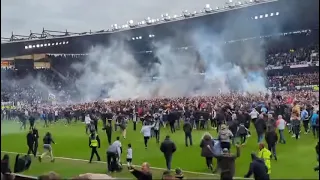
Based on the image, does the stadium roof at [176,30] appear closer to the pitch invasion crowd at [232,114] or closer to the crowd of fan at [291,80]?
the pitch invasion crowd at [232,114]

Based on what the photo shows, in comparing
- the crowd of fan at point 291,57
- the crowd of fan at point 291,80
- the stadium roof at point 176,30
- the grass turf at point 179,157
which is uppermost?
the stadium roof at point 176,30

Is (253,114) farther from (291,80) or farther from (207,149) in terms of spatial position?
(207,149)

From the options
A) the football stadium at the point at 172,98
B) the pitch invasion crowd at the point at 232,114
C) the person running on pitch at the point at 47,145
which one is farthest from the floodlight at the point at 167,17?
the person running on pitch at the point at 47,145

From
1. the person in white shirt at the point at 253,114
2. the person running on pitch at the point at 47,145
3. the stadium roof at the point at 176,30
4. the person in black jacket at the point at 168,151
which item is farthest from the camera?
the stadium roof at the point at 176,30

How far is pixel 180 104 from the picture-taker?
1235 inches

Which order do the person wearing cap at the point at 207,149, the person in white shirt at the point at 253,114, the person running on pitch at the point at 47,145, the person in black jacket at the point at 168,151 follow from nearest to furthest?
the person wearing cap at the point at 207,149 < the person in black jacket at the point at 168,151 < the person running on pitch at the point at 47,145 < the person in white shirt at the point at 253,114

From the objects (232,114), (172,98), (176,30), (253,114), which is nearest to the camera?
(253,114)

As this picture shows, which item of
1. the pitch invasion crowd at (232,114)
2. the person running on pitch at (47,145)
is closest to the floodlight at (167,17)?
the pitch invasion crowd at (232,114)

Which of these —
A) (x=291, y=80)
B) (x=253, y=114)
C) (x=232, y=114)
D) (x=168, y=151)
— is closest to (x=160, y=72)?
(x=232, y=114)

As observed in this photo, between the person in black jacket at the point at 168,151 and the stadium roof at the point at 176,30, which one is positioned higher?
the stadium roof at the point at 176,30

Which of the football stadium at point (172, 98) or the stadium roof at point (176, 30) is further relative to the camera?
the stadium roof at point (176, 30)

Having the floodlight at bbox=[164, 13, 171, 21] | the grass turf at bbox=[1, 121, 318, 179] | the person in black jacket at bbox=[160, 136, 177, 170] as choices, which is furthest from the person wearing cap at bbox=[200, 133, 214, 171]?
the floodlight at bbox=[164, 13, 171, 21]

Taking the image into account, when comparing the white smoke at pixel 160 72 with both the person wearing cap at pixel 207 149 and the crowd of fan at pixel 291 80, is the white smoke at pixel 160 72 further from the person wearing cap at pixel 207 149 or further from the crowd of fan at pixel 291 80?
the person wearing cap at pixel 207 149

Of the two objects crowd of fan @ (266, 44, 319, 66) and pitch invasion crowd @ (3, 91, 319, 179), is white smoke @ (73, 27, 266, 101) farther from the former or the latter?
crowd of fan @ (266, 44, 319, 66)
